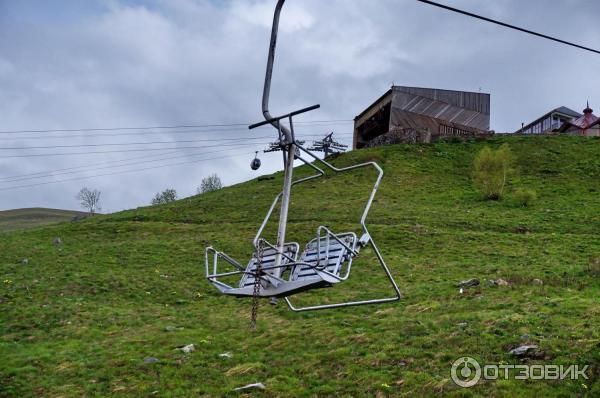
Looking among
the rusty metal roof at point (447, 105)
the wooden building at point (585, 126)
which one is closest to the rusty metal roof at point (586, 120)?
the wooden building at point (585, 126)

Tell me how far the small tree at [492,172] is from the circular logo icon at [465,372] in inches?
1380

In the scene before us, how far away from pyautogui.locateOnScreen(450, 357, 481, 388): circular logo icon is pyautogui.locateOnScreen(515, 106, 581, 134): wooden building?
299 feet

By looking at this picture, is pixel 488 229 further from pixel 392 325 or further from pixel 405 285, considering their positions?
pixel 392 325

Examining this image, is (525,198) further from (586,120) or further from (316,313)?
(586,120)

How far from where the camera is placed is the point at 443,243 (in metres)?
35.8

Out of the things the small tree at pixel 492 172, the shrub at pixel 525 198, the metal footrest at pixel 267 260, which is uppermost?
the small tree at pixel 492 172

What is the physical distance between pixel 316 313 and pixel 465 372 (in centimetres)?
957

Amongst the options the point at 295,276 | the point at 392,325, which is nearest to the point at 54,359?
the point at 392,325

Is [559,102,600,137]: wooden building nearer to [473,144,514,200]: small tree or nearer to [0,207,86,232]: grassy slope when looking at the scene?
[473,144,514,200]: small tree

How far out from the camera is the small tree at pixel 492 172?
49.3 m

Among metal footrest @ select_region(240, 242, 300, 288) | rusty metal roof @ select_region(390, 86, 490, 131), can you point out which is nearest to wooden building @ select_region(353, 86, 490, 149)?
rusty metal roof @ select_region(390, 86, 490, 131)

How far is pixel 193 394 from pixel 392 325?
293 inches

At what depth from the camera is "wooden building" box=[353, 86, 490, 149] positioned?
72.0 meters

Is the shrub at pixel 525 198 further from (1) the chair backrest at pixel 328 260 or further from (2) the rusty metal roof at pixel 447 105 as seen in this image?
(1) the chair backrest at pixel 328 260
